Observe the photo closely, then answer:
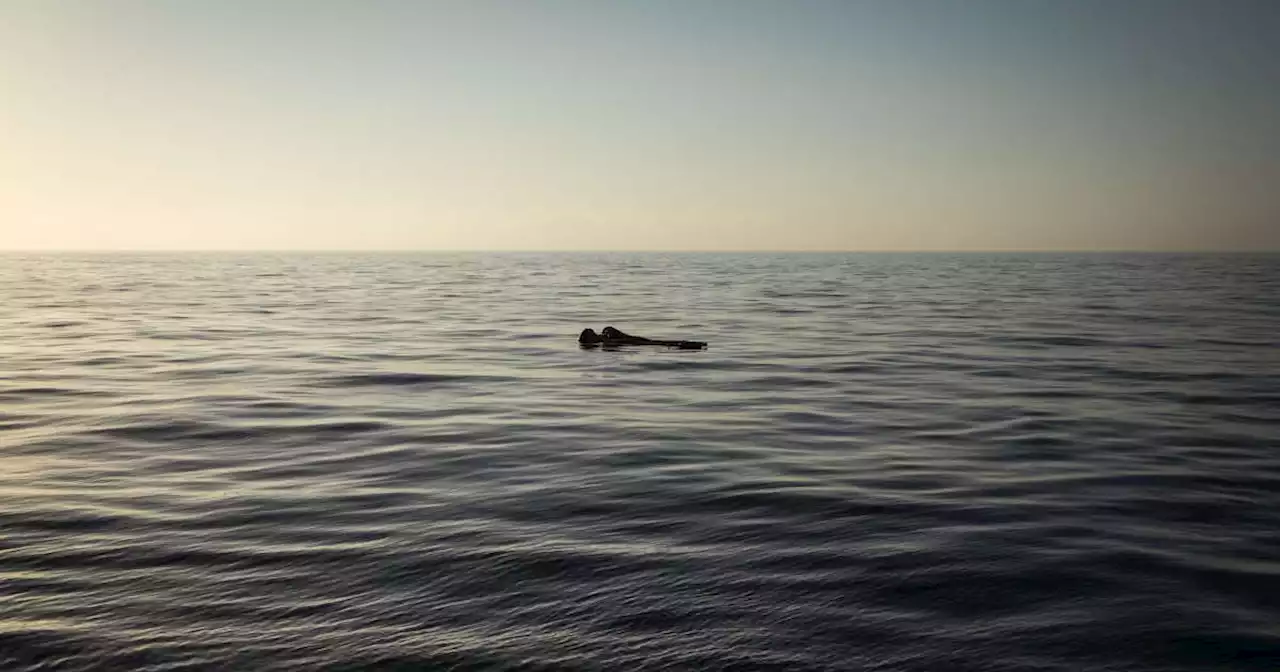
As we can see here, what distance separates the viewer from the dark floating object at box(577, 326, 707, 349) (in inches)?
992

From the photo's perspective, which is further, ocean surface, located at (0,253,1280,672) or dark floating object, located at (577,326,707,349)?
dark floating object, located at (577,326,707,349)

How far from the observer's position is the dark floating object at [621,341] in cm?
2519

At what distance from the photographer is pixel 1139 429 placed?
15.1 m

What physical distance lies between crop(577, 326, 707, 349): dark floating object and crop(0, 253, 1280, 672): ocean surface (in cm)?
106

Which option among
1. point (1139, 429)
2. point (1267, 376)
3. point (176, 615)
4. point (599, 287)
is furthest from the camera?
point (599, 287)

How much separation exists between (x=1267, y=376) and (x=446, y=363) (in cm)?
1955

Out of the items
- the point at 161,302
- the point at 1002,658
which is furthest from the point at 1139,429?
the point at 161,302

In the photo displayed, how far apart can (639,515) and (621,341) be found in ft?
54.3

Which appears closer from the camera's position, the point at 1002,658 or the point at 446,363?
the point at 1002,658

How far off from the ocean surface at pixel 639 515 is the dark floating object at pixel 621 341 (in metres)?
1.06

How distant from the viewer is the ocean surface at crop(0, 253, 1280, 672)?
640 centimetres

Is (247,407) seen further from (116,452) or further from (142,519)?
(142,519)

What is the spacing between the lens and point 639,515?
31.7 feet

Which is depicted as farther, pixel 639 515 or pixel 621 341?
pixel 621 341
